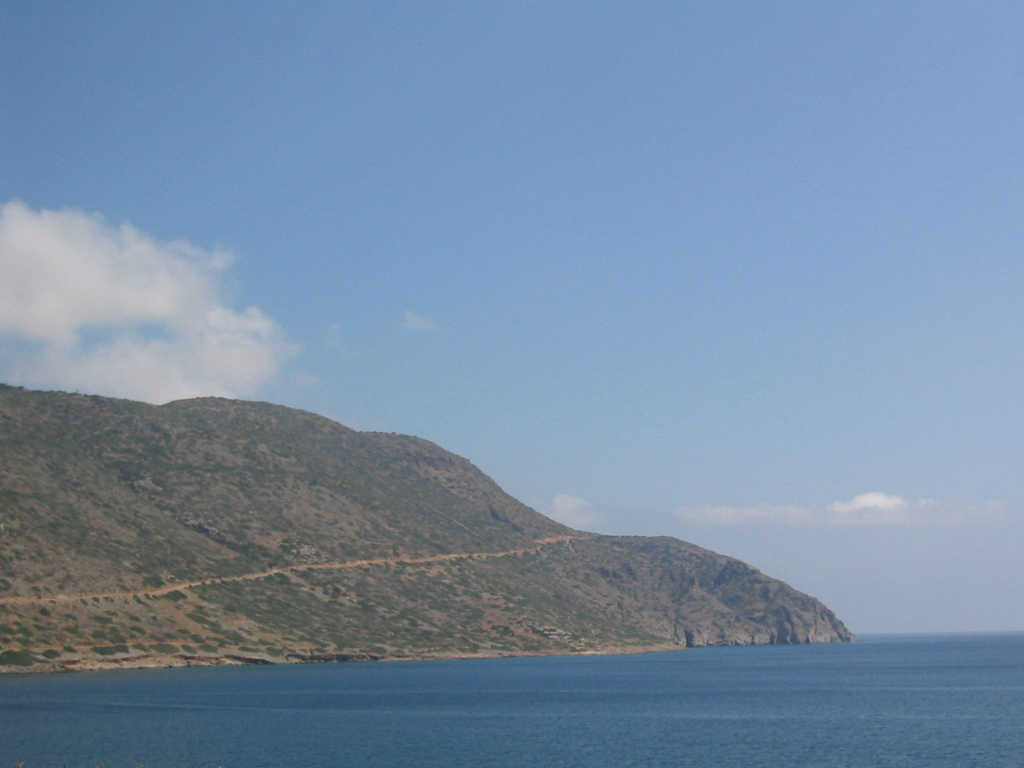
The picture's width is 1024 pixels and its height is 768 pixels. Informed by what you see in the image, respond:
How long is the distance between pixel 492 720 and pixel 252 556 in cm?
7204

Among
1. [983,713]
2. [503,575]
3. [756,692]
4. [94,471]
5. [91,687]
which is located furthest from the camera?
[503,575]

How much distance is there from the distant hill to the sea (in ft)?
22.0

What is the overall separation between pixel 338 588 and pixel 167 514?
2525cm

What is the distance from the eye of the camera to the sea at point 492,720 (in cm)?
5369

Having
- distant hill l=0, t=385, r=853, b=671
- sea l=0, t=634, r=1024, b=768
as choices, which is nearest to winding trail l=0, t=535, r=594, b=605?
distant hill l=0, t=385, r=853, b=671

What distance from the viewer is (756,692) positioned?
3718 inches

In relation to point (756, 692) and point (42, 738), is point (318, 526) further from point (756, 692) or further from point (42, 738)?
point (42, 738)

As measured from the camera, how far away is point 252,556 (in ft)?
437

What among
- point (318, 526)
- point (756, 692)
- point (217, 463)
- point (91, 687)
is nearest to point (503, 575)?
point (318, 526)

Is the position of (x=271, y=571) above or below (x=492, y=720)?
above

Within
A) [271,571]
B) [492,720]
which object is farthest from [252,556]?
[492,720]

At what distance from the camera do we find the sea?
53688mm

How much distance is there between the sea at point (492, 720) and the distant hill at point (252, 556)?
671 centimetres

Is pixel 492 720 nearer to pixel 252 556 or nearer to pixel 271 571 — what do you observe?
pixel 271 571
